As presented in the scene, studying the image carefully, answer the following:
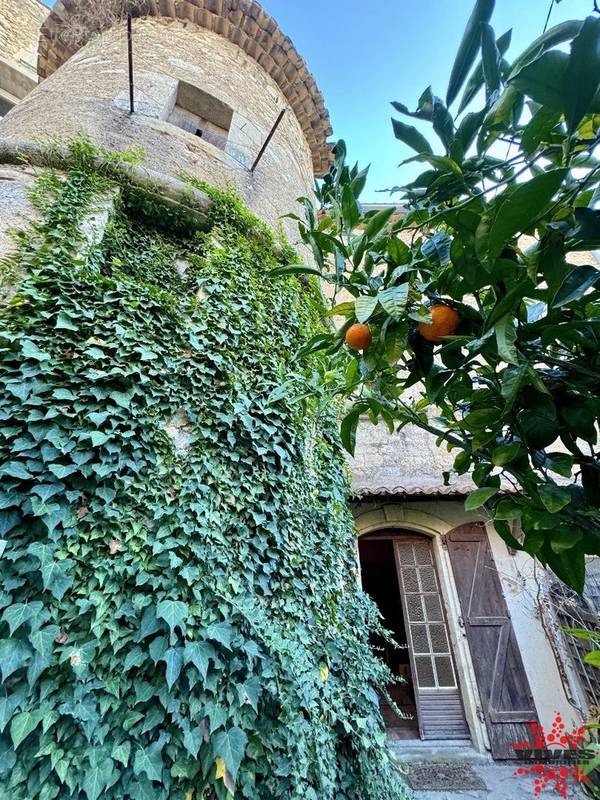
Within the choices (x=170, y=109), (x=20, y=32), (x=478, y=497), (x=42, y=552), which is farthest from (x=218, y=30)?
(x=20, y=32)

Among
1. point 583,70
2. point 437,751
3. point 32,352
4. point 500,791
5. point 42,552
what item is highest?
point 32,352

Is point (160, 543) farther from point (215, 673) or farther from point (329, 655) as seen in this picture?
point (329, 655)

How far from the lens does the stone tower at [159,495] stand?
4.41 ft

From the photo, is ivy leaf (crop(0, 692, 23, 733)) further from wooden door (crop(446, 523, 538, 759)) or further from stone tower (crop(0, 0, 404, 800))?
wooden door (crop(446, 523, 538, 759))

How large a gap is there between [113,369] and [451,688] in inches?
185

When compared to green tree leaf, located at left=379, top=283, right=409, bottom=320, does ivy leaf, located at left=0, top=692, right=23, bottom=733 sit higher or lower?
lower

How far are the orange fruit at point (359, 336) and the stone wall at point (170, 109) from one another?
2806 mm

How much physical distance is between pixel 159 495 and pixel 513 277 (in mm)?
1647

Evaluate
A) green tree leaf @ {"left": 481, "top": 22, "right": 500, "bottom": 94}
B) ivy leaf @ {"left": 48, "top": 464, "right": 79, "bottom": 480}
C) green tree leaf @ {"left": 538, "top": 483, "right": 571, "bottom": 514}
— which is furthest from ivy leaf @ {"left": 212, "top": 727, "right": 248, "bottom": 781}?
green tree leaf @ {"left": 481, "top": 22, "right": 500, "bottom": 94}

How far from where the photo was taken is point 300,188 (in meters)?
4.32

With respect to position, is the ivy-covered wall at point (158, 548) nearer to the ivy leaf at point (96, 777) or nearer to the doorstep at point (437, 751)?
the ivy leaf at point (96, 777)

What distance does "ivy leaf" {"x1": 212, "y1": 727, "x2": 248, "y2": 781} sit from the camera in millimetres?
1387

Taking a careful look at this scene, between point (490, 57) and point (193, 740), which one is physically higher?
point (490, 57)

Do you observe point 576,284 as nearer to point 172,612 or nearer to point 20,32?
point 172,612
